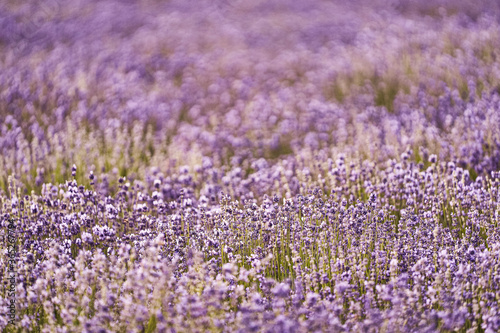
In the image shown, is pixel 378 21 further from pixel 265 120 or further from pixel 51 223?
pixel 51 223

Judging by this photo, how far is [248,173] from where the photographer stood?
5414mm

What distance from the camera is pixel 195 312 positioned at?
212 centimetres

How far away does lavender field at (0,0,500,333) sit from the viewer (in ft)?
8.08

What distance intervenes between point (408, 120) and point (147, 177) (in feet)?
11.4

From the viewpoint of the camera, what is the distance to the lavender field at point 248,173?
246cm

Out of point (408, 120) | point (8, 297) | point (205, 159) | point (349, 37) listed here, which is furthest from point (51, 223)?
point (349, 37)

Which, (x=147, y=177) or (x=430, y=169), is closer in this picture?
(x=430, y=169)

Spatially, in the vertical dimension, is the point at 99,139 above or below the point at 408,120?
below

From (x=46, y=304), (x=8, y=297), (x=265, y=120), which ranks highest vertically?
(x=46, y=304)

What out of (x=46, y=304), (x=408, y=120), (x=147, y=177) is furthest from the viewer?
(x=408, y=120)

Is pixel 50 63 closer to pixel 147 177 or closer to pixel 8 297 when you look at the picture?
pixel 147 177

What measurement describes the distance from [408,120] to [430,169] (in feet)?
6.57

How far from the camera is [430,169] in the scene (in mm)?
3938

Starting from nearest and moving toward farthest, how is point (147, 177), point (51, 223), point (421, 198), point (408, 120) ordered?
1. point (51, 223)
2. point (421, 198)
3. point (147, 177)
4. point (408, 120)
